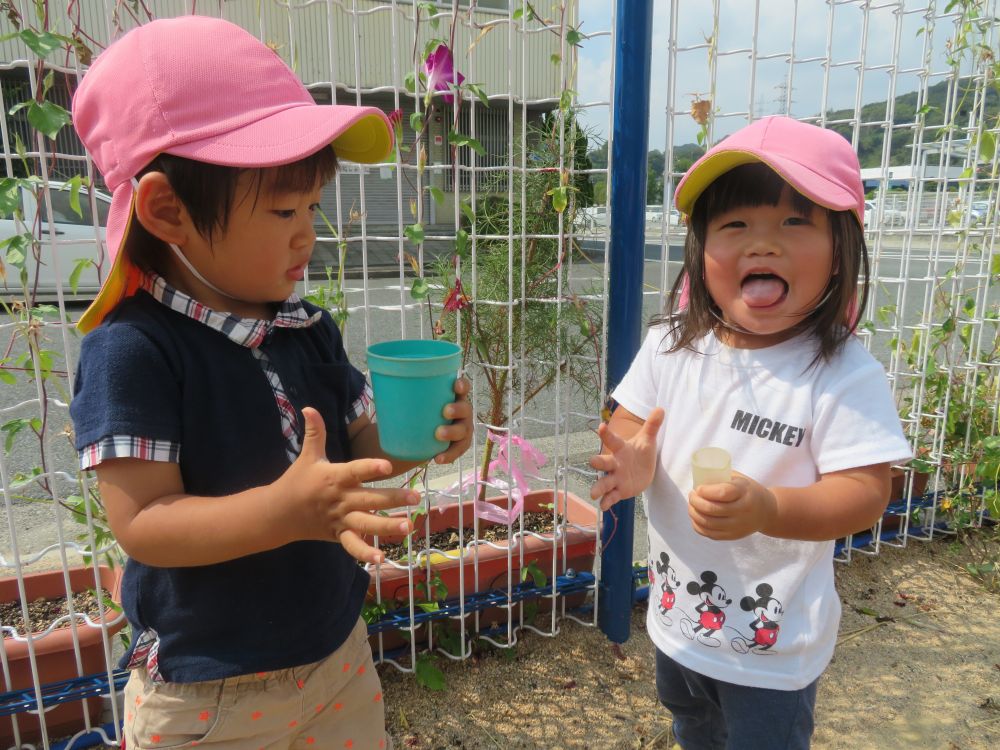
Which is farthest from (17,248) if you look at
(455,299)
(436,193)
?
(455,299)

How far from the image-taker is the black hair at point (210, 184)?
3.46 ft

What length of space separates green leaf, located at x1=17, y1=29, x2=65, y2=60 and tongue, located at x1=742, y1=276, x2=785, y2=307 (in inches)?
57.2

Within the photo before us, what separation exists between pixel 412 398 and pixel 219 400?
313 mm

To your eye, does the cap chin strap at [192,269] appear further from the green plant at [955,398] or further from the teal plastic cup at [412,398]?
the green plant at [955,398]

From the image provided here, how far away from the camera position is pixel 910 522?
10.5 ft

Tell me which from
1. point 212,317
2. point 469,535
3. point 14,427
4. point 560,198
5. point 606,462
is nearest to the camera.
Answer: point 212,317

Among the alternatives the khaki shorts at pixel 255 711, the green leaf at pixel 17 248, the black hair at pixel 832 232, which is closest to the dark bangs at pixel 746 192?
the black hair at pixel 832 232

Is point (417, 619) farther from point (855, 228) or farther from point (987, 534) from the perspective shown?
point (987, 534)

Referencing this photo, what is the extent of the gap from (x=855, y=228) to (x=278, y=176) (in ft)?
3.31

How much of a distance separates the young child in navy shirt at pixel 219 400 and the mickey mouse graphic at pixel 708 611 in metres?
0.60

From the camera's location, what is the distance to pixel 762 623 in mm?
1347

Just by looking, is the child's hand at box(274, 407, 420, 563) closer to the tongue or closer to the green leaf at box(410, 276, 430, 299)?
the tongue

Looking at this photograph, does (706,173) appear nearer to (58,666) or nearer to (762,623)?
(762,623)

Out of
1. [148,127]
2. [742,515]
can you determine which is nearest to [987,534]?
[742,515]
